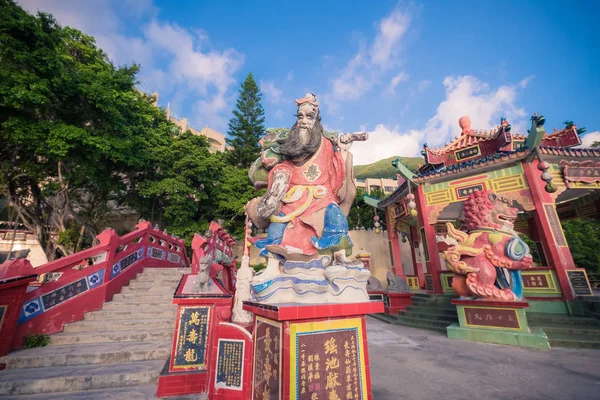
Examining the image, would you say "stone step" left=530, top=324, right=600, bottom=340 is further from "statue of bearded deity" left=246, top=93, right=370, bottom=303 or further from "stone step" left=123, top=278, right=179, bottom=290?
"stone step" left=123, top=278, right=179, bottom=290

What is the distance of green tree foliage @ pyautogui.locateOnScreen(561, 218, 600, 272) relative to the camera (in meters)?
14.3

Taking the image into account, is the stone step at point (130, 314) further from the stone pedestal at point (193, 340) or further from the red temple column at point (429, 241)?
the red temple column at point (429, 241)

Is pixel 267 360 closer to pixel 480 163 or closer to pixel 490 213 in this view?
pixel 490 213

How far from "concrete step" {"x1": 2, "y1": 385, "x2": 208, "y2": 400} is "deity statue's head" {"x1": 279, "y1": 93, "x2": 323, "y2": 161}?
3214 mm

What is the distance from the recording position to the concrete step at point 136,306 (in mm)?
5711

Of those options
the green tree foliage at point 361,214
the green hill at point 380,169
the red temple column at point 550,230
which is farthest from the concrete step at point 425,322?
the green hill at point 380,169

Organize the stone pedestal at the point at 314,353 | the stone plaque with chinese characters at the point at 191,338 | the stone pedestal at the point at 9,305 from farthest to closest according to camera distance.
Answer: the stone pedestal at the point at 9,305, the stone plaque with chinese characters at the point at 191,338, the stone pedestal at the point at 314,353

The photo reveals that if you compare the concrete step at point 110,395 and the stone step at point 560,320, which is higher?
the stone step at point 560,320

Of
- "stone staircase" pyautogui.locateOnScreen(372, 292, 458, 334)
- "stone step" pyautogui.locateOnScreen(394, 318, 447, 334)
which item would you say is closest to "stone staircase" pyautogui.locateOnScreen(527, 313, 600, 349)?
"stone staircase" pyautogui.locateOnScreen(372, 292, 458, 334)

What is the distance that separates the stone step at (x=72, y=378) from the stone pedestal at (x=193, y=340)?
0.72m

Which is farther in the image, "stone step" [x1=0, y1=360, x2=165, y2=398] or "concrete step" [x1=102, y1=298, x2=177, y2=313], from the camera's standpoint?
"concrete step" [x1=102, y1=298, x2=177, y2=313]

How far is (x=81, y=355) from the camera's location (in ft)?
13.3

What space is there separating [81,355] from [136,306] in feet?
6.08

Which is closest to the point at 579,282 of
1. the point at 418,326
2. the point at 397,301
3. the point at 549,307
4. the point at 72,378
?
the point at 549,307
